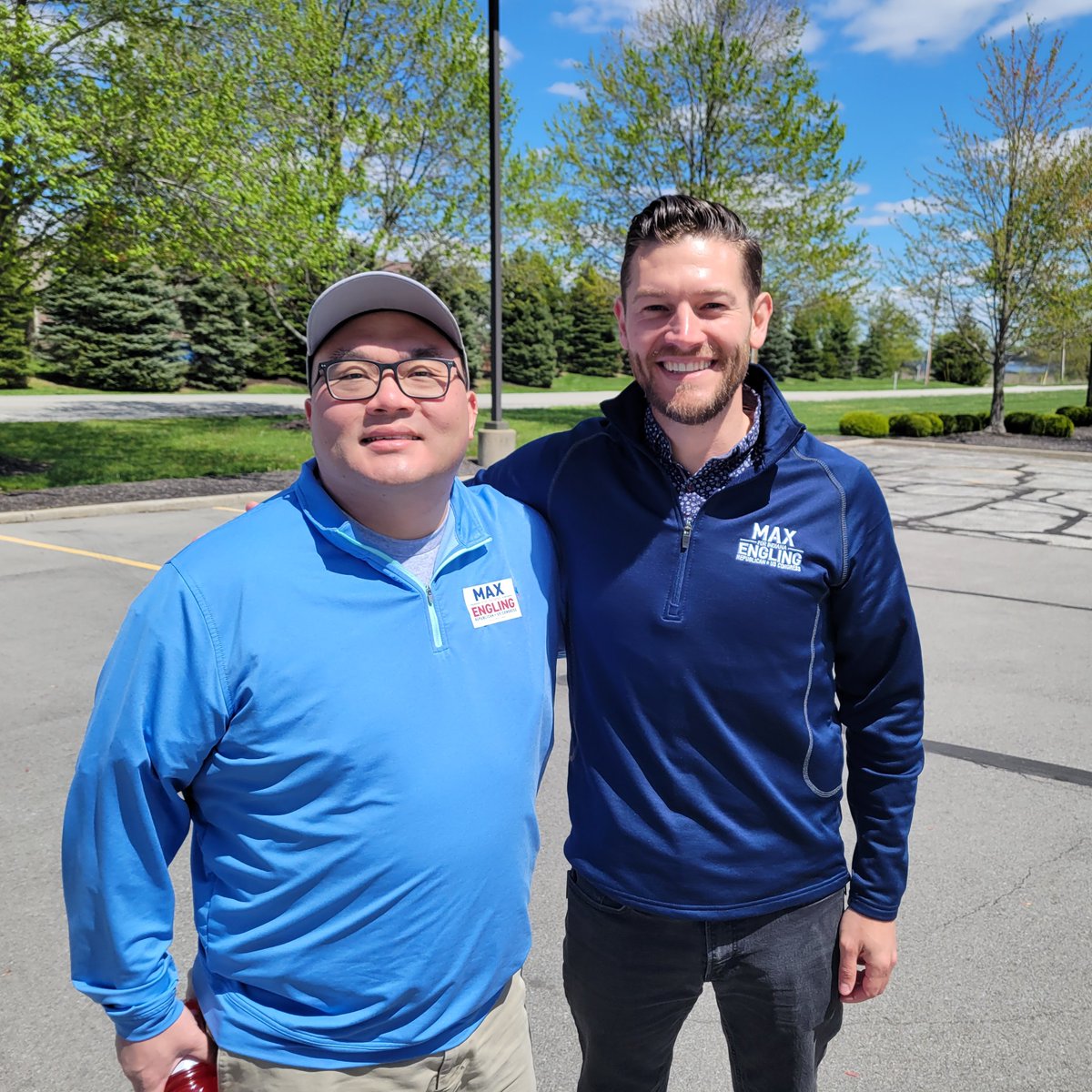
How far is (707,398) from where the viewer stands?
1932 mm

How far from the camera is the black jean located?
191 centimetres

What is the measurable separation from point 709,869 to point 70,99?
13794 millimetres

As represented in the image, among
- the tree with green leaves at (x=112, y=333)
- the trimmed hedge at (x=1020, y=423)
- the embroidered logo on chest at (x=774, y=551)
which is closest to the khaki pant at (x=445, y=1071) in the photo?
the embroidered logo on chest at (x=774, y=551)

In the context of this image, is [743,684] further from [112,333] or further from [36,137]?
[112,333]

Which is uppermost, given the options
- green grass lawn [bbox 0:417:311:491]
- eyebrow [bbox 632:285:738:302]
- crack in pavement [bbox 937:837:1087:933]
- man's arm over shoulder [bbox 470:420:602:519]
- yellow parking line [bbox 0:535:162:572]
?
eyebrow [bbox 632:285:738:302]

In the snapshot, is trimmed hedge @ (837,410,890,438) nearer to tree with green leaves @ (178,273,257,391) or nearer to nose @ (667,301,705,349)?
tree with green leaves @ (178,273,257,391)

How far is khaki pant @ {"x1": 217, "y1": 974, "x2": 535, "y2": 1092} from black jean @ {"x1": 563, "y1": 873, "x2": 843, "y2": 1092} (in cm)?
18

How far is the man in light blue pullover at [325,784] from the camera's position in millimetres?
1505

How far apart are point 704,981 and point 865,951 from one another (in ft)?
1.13

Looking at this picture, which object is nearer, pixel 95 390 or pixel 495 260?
pixel 495 260

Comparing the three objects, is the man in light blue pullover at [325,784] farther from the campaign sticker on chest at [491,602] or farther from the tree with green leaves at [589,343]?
the tree with green leaves at [589,343]

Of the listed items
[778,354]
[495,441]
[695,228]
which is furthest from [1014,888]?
[778,354]

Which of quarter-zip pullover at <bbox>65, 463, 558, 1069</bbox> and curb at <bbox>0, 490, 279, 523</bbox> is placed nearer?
quarter-zip pullover at <bbox>65, 463, 558, 1069</bbox>

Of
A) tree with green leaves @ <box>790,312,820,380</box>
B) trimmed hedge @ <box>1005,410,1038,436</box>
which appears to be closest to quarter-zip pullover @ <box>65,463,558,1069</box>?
trimmed hedge @ <box>1005,410,1038,436</box>
